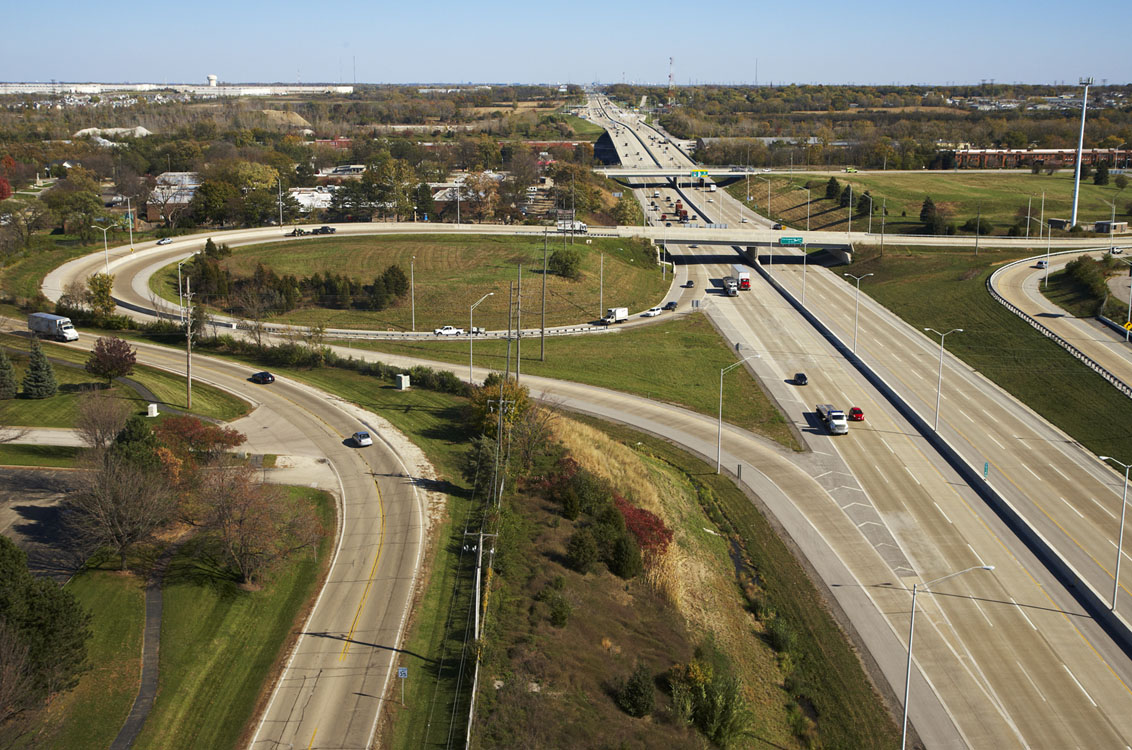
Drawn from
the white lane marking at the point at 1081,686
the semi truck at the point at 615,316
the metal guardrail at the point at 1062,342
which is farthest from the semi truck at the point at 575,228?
the white lane marking at the point at 1081,686

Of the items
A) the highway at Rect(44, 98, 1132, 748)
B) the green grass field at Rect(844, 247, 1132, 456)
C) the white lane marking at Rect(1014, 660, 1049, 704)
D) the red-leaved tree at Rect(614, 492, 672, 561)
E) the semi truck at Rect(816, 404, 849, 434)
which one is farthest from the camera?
the green grass field at Rect(844, 247, 1132, 456)

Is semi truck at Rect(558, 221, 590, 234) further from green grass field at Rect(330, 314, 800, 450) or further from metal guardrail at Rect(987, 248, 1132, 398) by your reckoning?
metal guardrail at Rect(987, 248, 1132, 398)

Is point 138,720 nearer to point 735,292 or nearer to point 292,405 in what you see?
point 292,405

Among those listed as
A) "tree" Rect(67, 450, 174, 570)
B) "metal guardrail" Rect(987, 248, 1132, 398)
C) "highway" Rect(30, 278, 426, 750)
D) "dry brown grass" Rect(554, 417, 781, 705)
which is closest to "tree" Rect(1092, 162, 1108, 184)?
"metal guardrail" Rect(987, 248, 1132, 398)

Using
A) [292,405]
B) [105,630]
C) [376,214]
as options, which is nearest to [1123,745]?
[105,630]

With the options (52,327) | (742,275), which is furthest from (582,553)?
(742,275)

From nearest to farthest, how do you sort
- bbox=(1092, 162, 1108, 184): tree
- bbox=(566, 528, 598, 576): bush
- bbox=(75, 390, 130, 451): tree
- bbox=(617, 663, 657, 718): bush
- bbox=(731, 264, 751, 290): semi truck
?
1. bbox=(617, 663, 657, 718): bush
2. bbox=(566, 528, 598, 576): bush
3. bbox=(75, 390, 130, 451): tree
4. bbox=(731, 264, 751, 290): semi truck
5. bbox=(1092, 162, 1108, 184): tree
